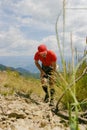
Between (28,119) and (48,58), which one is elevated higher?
(48,58)

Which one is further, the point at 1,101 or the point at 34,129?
the point at 1,101

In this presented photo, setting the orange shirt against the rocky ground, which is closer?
the rocky ground

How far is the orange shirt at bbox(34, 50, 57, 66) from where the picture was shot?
8.49m

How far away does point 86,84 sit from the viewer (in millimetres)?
7957

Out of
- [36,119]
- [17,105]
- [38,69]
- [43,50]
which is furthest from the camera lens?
[38,69]

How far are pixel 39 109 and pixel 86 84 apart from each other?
4.18 feet

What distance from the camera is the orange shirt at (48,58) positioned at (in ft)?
27.9

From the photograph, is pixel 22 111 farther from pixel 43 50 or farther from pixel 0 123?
pixel 43 50

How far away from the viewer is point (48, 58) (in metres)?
8.63

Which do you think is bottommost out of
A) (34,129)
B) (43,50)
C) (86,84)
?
(34,129)

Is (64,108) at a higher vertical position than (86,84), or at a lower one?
lower

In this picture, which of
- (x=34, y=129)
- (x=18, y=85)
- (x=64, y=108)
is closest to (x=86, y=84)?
(x=64, y=108)

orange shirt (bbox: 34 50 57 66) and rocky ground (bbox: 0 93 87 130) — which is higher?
orange shirt (bbox: 34 50 57 66)

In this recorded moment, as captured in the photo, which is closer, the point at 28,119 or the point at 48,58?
the point at 28,119
